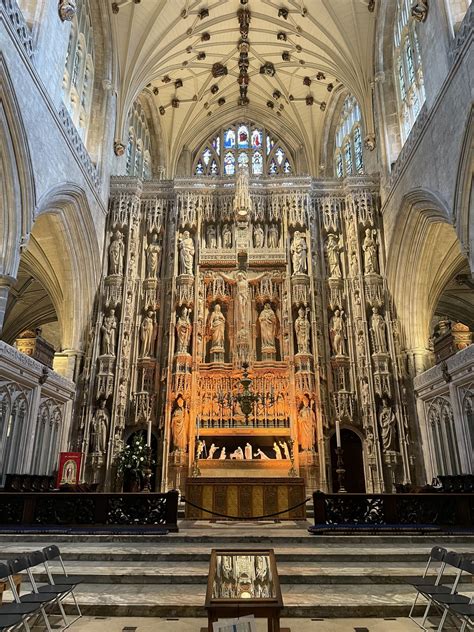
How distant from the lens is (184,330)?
64.3 feet

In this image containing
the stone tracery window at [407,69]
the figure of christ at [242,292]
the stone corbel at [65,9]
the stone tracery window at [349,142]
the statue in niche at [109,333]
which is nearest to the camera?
the stone corbel at [65,9]

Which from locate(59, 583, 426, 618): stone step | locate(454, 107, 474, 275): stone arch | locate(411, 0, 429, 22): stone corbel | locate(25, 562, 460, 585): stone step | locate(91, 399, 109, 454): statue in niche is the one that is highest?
locate(411, 0, 429, 22): stone corbel

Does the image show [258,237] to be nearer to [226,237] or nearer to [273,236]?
[273,236]

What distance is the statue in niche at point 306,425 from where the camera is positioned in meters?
17.8

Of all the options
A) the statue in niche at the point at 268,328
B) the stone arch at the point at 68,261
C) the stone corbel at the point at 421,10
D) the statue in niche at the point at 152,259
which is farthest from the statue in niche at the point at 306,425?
the stone corbel at the point at 421,10

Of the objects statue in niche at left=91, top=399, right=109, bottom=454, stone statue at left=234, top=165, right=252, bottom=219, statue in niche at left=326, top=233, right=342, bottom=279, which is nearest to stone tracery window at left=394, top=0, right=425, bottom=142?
statue in niche at left=326, top=233, right=342, bottom=279

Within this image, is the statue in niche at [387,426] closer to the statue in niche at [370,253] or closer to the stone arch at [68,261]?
the statue in niche at [370,253]

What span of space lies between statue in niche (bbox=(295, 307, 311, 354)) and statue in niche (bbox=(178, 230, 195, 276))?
192 inches

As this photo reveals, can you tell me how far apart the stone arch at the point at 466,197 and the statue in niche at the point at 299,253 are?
8027mm

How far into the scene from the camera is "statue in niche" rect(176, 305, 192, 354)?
19406 mm

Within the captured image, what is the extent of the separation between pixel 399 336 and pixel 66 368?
12.8 meters

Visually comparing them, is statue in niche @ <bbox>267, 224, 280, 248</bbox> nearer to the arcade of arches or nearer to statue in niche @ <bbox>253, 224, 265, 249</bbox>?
the arcade of arches

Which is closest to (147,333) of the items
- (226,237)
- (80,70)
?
(226,237)

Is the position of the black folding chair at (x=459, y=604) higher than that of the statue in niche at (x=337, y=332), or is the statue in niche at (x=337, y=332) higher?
the statue in niche at (x=337, y=332)
